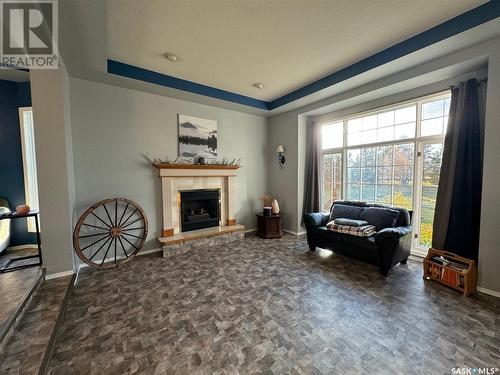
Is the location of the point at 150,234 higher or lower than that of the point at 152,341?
higher

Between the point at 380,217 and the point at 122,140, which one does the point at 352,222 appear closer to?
the point at 380,217

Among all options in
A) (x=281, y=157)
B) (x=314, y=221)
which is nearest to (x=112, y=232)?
(x=314, y=221)

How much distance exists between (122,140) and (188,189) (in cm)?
134

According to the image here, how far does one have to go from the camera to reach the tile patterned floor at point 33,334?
4.44ft

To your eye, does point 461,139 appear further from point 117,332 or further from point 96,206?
point 96,206

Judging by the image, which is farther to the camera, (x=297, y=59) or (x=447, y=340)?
(x=297, y=59)

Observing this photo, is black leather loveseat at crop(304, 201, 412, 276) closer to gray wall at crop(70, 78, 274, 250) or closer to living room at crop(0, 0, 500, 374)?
living room at crop(0, 0, 500, 374)

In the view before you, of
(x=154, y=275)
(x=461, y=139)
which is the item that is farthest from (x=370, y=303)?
(x=154, y=275)

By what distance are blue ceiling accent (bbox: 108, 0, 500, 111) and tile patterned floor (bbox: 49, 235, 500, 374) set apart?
2803mm

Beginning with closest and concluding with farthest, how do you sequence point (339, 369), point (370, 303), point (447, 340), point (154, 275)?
1. point (339, 369)
2. point (447, 340)
3. point (370, 303)
4. point (154, 275)

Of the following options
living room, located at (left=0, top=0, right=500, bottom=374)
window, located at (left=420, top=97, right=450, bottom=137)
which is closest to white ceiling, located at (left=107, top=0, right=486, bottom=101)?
living room, located at (left=0, top=0, right=500, bottom=374)

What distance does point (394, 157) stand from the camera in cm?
352

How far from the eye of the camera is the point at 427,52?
2463mm

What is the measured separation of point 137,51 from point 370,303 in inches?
158
